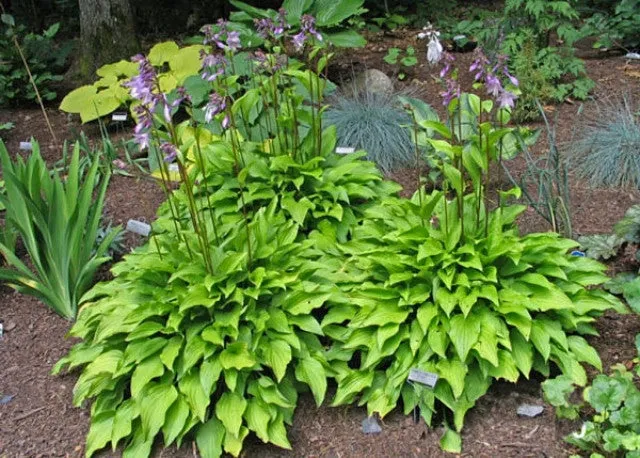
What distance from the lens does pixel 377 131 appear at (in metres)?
4.75

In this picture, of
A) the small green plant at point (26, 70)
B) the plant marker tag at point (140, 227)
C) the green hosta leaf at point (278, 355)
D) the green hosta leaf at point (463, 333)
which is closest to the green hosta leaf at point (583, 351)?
the green hosta leaf at point (463, 333)

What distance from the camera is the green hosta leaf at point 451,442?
2803 millimetres

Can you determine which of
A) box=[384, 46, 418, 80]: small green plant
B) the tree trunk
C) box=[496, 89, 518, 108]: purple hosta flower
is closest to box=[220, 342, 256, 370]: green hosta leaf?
box=[496, 89, 518, 108]: purple hosta flower

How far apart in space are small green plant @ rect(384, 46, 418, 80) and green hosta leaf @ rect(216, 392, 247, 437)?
12.6 ft

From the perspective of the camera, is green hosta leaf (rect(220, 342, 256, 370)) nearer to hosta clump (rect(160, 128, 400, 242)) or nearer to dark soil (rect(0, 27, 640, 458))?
dark soil (rect(0, 27, 640, 458))

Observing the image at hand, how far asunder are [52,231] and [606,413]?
8.90 feet

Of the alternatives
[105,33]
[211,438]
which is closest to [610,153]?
[211,438]

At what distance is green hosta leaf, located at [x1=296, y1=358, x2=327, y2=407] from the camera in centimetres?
290

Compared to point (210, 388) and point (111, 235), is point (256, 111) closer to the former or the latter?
point (111, 235)

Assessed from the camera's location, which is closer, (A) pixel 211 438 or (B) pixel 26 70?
(A) pixel 211 438

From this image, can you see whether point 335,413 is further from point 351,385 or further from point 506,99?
point 506,99

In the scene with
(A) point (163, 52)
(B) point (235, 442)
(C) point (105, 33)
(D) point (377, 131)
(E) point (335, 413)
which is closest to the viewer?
(B) point (235, 442)

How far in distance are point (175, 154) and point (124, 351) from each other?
3.13 ft

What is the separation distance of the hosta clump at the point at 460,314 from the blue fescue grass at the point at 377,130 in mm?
1496
